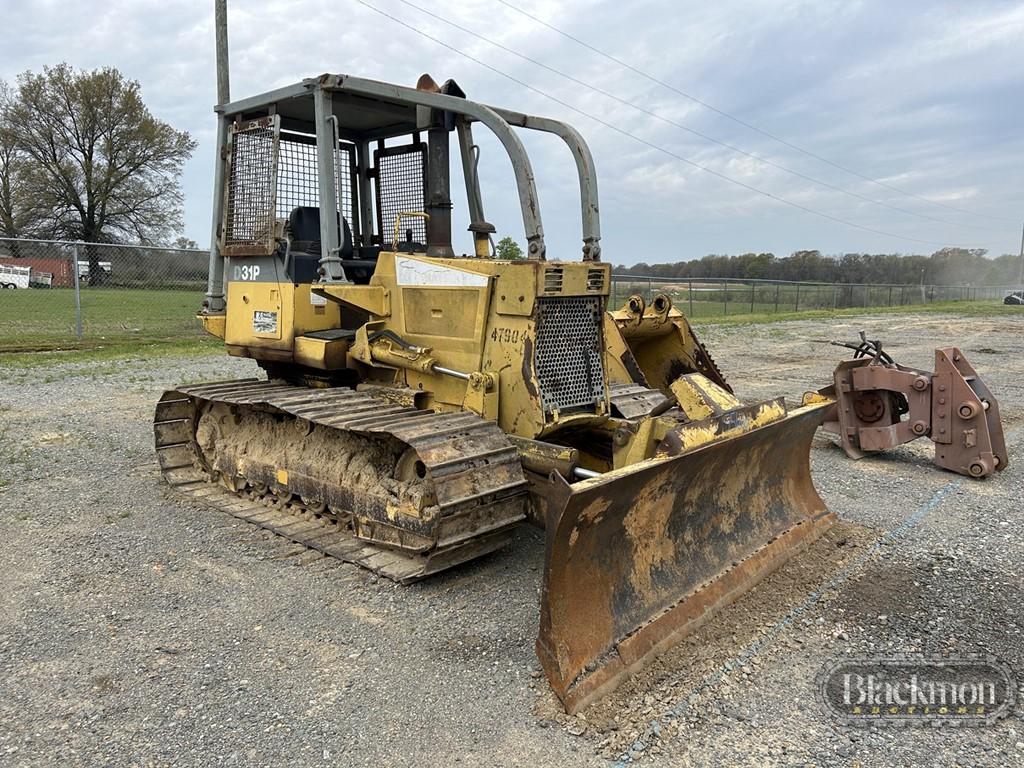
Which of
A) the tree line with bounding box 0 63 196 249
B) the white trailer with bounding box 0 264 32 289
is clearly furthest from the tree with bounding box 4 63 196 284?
the white trailer with bounding box 0 264 32 289

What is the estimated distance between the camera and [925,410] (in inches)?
263

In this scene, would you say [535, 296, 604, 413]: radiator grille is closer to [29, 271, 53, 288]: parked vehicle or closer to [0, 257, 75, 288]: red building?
[0, 257, 75, 288]: red building

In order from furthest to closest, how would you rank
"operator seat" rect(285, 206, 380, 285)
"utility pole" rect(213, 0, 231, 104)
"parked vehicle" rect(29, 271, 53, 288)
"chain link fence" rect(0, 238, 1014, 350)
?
"parked vehicle" rect(29, 271, 53, 288) < "chain link fence" rect(0, 238, 1014, 350) < "utility pole" rect(213, 0, 231, 104) < "operator seat" rect(285, 206, 380, 285)

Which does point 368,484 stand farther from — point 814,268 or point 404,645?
point 814,268

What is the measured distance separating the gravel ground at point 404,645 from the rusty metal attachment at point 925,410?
0.48 metres

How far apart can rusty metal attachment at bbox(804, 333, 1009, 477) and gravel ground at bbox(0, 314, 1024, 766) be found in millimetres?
481

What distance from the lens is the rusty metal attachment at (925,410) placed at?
6.48m

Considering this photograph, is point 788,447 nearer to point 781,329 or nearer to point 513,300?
point 513,300

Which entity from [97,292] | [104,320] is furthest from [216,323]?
[104,320]

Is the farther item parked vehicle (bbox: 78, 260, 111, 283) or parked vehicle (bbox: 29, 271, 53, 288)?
parked vehicle (bbox: 29, 271, 53, 288)

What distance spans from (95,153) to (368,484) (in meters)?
42.3

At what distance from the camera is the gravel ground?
289 centimetres

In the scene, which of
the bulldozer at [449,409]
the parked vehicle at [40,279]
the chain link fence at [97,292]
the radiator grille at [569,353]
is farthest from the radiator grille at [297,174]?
the parked vehicle at [40,279]

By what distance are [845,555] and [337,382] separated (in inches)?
145
